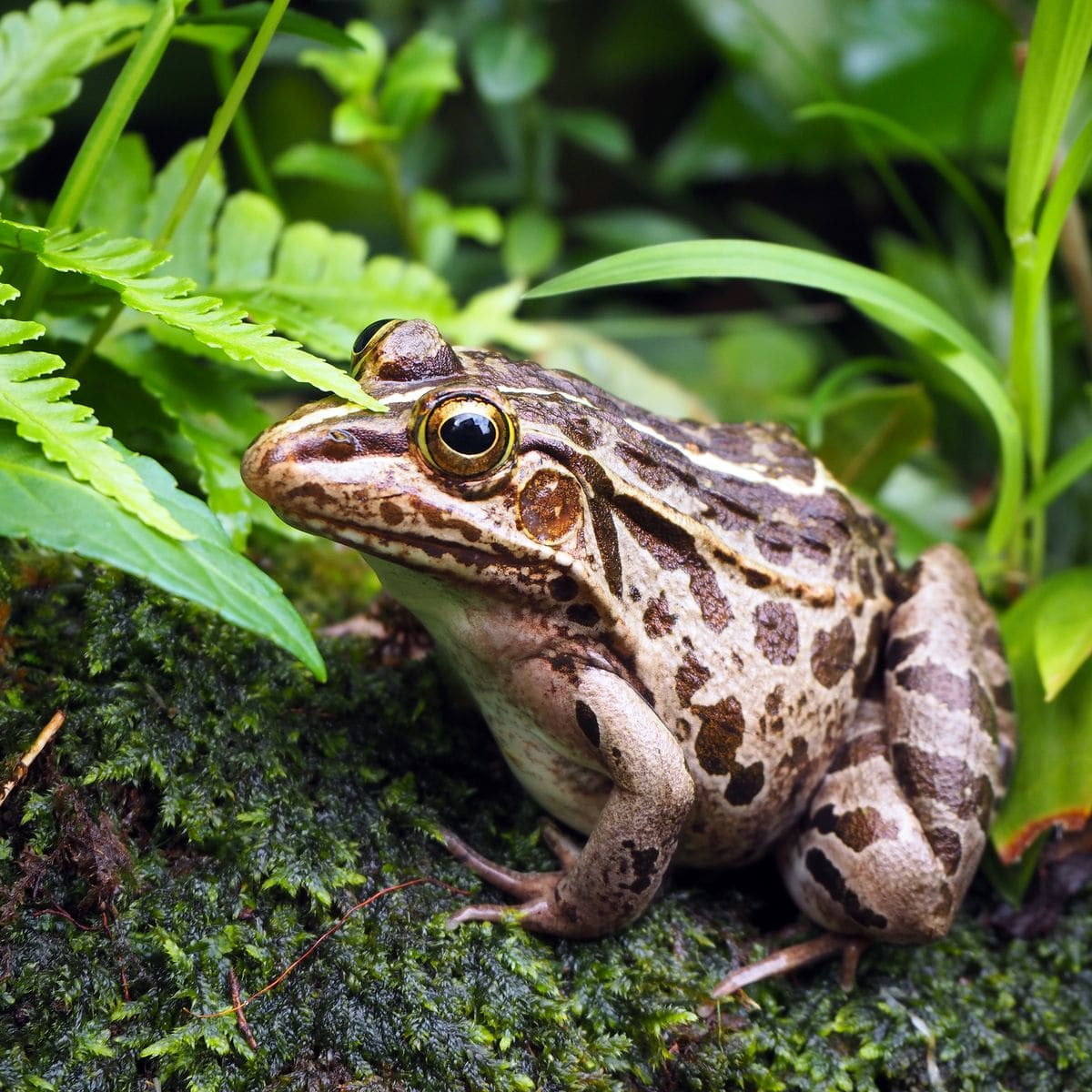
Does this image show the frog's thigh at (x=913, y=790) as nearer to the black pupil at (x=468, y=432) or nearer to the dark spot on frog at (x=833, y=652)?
the dark spot on frog at (x=833, y=652)

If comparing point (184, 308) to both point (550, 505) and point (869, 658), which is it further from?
point (869, 658)

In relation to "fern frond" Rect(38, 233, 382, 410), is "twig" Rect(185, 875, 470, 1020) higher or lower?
lower

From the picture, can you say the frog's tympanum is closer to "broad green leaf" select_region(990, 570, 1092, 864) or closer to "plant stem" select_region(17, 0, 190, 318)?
"broad green leaf" select_region(990, 570, 1092, 864)

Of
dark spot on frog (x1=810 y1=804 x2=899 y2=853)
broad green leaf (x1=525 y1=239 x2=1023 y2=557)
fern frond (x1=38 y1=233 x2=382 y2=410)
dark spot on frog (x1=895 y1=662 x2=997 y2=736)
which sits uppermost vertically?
broad green leaf (x1=525 y1=239 x2=1023 y2=557)

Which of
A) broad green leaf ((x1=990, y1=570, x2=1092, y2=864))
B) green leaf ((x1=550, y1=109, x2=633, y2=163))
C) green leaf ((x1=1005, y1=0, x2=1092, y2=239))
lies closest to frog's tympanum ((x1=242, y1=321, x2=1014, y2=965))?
broad green leaf ((x1=990, y1=570, x2=1092, y2=864))

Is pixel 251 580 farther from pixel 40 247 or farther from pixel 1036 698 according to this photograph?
pixel 1036 698

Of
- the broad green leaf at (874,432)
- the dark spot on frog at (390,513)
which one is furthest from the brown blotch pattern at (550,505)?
the broad green leaf at (874,432)

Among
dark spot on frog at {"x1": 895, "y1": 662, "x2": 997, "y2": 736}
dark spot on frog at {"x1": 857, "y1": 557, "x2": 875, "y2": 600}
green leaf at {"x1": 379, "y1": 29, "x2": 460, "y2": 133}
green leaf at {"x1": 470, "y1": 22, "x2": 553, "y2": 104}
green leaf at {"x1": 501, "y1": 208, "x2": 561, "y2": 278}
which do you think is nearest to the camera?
dark spot on frog at {"x1": 895, "y1": 662, "x2": 997, "y2": 736}

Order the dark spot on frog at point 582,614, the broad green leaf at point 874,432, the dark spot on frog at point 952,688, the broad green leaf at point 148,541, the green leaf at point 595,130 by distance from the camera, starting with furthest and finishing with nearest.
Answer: the green leaf at point 595,130 → the broad green leaf at point 874,432 → the dark spot on frog at point 952,688 → the dark spot on frog at point 582,614 → the broad green leaf at point 148,541
